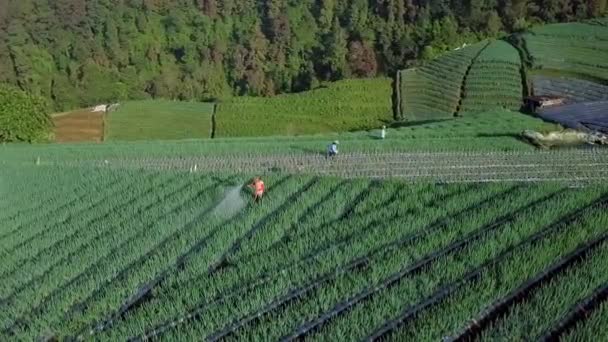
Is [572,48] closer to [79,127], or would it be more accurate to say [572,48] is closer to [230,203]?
[79,127]

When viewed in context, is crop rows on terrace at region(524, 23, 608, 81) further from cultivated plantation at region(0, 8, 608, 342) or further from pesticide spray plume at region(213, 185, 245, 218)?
pesticide spray plume at region(213, 185, 245, 218)

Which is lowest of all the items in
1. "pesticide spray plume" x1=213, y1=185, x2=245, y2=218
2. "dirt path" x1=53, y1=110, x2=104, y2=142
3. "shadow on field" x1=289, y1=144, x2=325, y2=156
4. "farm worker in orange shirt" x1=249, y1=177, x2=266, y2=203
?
"dirt path" x1=53, y1=110, x2=104, y2=142

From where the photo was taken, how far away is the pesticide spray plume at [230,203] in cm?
1513

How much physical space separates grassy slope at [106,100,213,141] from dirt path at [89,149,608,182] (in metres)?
22.5

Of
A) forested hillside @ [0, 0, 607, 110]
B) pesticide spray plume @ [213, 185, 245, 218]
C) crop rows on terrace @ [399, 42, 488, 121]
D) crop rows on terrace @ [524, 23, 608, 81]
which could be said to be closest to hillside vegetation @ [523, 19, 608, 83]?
crop rows on terrace @ [524, 23, 608, 81]

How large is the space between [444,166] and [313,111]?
26.3 m

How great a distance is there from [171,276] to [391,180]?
6.07 metres

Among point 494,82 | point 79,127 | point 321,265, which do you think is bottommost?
point 79,127

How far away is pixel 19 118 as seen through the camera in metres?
35.2

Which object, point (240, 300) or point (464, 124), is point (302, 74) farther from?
point (240, 300)

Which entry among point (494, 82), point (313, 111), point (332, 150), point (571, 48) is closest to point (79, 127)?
point (313, 111)

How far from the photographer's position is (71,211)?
697 inches

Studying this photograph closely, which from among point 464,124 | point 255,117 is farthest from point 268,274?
point 255,117

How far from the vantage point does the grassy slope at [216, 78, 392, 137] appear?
41125 millimetres
